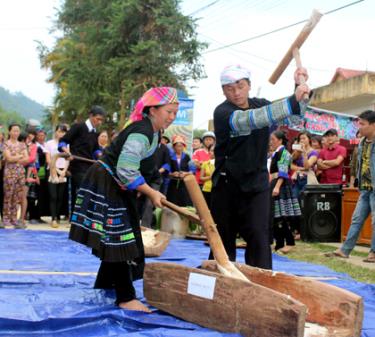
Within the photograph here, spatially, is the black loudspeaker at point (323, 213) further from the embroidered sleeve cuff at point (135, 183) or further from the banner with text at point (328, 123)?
the embroidered sleeve cuff at point (135, 183)

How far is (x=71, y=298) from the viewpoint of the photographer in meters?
4.25

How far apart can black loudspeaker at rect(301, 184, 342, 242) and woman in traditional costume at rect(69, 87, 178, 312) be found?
625cm

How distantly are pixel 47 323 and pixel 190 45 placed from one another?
24.2 metres

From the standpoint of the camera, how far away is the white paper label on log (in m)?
3.54

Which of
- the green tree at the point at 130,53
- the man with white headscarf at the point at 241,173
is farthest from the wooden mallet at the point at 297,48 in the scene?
the green tree at the point at 130,53

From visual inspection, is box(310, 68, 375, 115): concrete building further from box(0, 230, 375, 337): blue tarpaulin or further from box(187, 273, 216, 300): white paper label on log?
box(187, 273, 216, 300): white paper label on log

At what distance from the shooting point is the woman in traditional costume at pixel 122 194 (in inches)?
147

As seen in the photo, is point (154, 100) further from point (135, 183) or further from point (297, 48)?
point (297, 48)

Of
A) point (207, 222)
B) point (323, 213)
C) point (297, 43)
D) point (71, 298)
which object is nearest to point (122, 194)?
point (207, 222)

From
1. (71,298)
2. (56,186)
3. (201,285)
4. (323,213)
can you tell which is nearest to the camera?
(201,285)

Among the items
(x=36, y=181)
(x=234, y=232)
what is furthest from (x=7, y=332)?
→ (x=36, y=181)

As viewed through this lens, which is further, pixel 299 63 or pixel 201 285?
pixel 299 63

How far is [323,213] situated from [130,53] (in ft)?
61.0

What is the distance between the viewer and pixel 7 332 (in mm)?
3344
